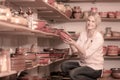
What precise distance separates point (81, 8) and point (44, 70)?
5.15 ft

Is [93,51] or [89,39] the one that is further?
[89,39]

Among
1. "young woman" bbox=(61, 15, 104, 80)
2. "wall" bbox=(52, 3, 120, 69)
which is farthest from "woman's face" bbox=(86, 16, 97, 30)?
"wall" bbox=(52, 3, 120, 69)

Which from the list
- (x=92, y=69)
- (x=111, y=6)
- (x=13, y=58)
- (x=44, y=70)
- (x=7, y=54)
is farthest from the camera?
(x=111, y=6)

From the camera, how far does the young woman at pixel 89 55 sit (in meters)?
3.56

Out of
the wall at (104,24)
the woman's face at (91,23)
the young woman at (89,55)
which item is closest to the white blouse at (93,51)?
the young woman at (89,55)

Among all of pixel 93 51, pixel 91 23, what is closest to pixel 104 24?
pixel 91 23

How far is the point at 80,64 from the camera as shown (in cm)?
383

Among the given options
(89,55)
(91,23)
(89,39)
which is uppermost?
(91,23)

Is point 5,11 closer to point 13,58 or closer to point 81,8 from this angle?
point 13,58

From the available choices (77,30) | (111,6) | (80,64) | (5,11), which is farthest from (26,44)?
(111,6)

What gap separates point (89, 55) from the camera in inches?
141

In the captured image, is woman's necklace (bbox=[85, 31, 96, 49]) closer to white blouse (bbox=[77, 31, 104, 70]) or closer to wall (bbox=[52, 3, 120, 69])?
white blouse (bbox=[77, 31, 104, 70])

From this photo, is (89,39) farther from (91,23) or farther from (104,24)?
(104,24)

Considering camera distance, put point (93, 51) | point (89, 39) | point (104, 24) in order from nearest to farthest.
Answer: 1. point (93, 51)
2. point (89, 39)
3. point (104, 24)
